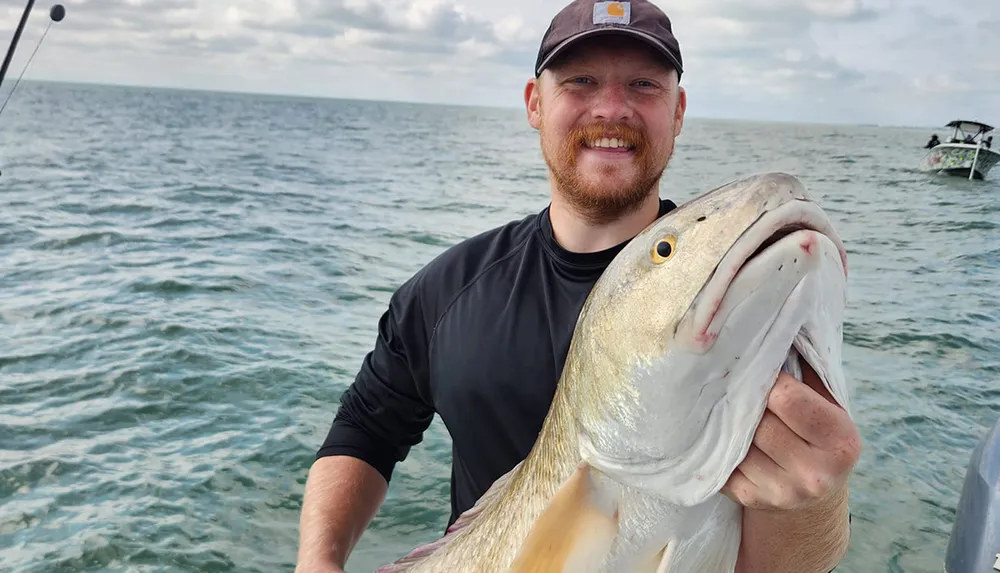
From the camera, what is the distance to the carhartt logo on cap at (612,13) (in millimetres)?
2709

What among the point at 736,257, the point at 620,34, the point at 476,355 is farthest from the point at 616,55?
the point at 736,257

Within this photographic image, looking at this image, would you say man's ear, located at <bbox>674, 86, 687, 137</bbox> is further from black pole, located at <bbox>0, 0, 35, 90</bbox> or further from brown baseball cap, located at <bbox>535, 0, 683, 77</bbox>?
black pole, located at <bbox>0, 0, 35, 90</bbox>

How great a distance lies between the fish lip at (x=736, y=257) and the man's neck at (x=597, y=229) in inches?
52.3

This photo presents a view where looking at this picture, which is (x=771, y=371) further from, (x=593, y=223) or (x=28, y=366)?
(x=28, y=366)

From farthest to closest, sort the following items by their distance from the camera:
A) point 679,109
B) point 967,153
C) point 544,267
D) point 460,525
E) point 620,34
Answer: point 967,153, point 679,109, point 544,267, point 620,34, point 460,525

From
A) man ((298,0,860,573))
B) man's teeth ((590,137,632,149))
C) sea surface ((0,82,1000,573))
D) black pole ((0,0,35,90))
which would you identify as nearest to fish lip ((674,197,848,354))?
man ((298,0,860,573))

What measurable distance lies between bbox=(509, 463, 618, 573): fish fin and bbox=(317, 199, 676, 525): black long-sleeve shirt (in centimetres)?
95

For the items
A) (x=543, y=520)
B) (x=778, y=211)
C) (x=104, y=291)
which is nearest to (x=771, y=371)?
(x=778, y=211)

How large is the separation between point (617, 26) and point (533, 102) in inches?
22.2

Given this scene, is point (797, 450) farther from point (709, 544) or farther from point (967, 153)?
point (967, 153)

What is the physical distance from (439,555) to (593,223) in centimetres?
122

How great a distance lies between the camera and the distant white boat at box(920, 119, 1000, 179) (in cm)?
2705

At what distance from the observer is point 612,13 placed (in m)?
2.73

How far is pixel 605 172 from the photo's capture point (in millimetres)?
2691
